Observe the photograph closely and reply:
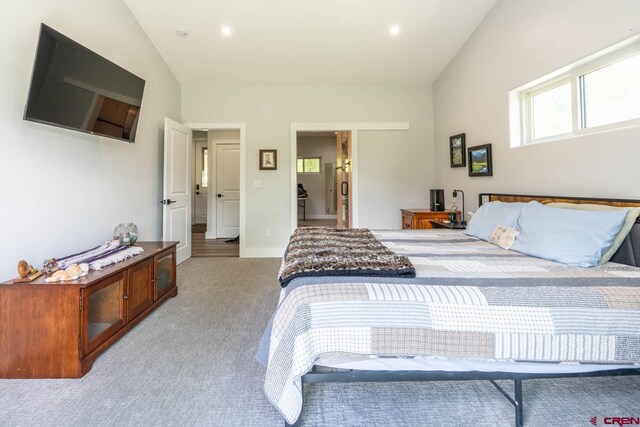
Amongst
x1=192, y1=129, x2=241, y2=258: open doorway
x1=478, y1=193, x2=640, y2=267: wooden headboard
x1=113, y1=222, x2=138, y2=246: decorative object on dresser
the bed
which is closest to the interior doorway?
x1=192, y1=129, x2=241, y2=258: open doorway

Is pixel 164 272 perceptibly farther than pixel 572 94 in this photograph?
Yes

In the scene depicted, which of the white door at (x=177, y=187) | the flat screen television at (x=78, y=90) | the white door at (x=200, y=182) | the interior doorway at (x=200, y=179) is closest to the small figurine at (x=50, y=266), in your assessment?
the flat screen television at (x=78, y=90)

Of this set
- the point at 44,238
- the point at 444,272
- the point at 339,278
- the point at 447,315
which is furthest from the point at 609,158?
the point at 44,238

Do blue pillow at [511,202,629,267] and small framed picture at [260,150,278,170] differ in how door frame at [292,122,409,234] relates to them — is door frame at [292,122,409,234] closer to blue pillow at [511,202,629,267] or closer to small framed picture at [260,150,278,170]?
small framed picture at [260,150,278,170]

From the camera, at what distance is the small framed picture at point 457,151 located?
3803mm

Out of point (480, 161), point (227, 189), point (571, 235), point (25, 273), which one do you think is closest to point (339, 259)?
point (571, 235)

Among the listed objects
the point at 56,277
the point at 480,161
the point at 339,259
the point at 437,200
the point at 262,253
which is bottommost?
the point at 262,253

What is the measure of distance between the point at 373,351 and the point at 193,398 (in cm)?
99

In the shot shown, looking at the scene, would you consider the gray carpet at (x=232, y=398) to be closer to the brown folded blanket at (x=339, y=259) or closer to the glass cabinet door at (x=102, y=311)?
the glass cabinet door at (x=102, y=311)

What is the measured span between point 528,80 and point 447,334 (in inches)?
109

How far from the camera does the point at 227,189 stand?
21.2 feet

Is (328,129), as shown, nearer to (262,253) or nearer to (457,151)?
(457,151)

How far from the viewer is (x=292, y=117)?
457cm

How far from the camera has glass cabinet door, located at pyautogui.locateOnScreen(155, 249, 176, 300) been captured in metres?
2.55
